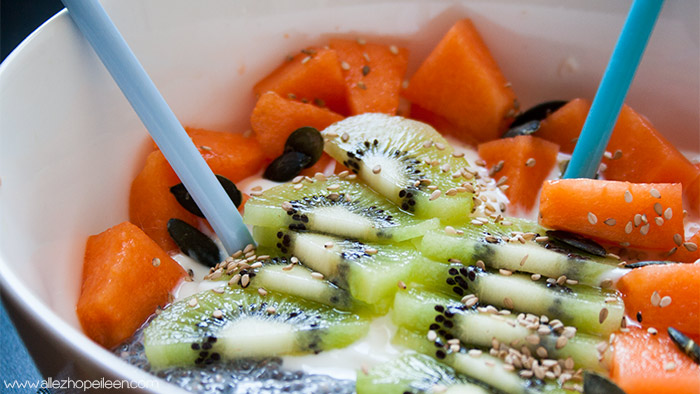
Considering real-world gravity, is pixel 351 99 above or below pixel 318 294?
above

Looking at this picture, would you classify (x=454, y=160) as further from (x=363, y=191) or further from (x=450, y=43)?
(x=450, y=43)

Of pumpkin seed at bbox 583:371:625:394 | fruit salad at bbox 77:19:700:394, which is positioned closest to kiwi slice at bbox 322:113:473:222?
fruit salad at bbox 77:19:700:394

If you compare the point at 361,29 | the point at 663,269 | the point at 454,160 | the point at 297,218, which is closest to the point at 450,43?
the point at 361,29

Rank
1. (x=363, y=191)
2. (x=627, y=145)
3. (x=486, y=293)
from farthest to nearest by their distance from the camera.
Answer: (x=627, y=145), (x=363, y=191), (x=486, y=293)

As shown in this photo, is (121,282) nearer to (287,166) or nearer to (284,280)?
(284,280)

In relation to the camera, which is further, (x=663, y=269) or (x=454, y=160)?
(x=454, y=160)

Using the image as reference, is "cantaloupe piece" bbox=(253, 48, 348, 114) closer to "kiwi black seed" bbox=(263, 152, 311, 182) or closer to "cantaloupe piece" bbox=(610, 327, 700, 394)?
"kiwi black seed" bbox=(263, 152, 311, 182)

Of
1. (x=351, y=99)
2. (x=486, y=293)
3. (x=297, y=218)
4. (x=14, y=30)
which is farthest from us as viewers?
(x=14, y=30)
